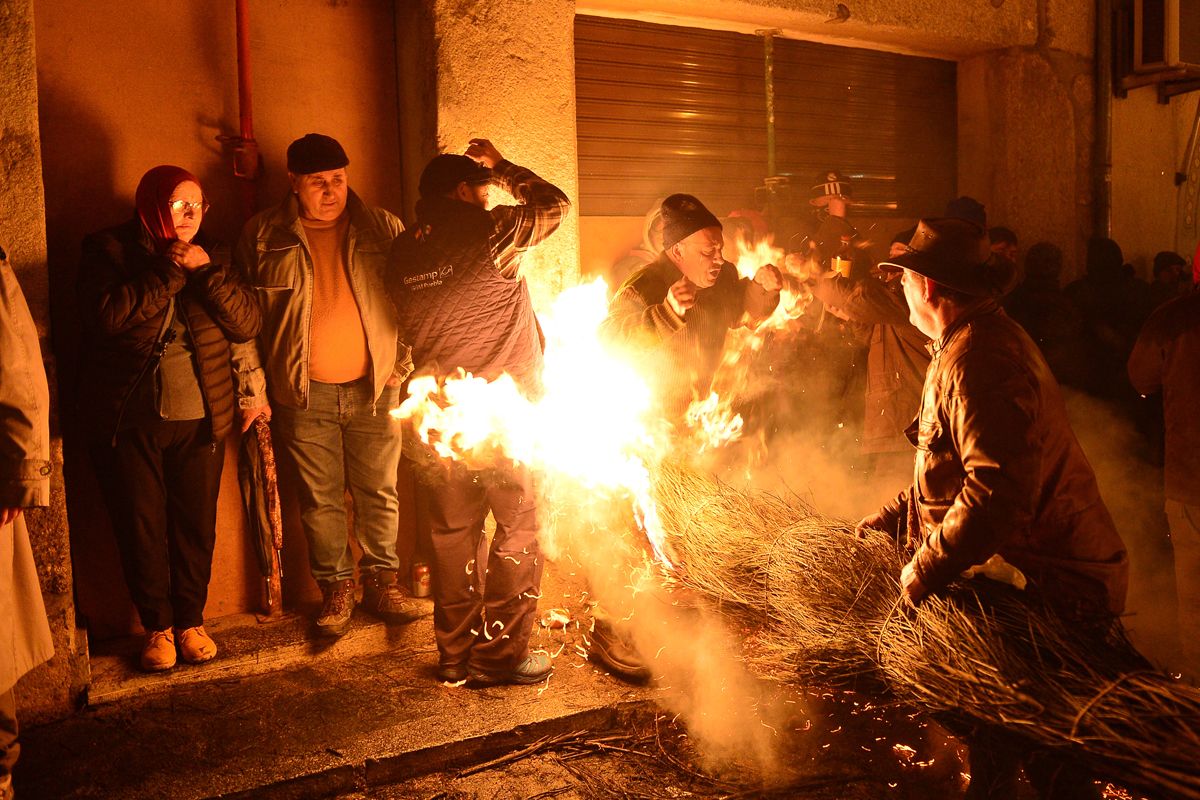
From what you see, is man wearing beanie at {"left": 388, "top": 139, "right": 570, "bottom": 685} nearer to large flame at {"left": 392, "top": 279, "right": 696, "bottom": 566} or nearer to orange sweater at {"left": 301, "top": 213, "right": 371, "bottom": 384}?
large flame at {"left": 392, "top": 279, "right": 696, "bottom": 566}

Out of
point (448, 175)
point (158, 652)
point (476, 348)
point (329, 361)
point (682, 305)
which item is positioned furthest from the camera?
point (682, 305)

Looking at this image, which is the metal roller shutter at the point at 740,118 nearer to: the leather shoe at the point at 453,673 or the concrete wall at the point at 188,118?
the concrete wall at the point at 188,118

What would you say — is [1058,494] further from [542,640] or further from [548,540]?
[548,540]

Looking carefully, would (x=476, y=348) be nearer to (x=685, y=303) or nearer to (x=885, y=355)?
(x=685, y=303)

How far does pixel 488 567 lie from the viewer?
189 inches

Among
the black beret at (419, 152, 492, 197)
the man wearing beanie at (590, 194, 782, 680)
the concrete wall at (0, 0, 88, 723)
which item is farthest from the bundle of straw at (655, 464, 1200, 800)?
the concrete wall at (0, 0, 88, 723)

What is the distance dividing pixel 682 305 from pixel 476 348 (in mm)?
1348

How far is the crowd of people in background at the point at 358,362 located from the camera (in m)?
4.59

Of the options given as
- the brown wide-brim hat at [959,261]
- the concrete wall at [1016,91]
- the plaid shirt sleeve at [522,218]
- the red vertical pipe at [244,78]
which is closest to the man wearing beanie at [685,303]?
the plaid shirt sleeve at [522,218]

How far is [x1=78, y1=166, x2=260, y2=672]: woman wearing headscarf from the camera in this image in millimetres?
4652

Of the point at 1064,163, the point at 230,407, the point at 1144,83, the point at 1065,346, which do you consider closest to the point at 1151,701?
the point at 230,407

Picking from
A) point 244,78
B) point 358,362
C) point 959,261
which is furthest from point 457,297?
point 959,261

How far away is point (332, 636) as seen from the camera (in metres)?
5.28

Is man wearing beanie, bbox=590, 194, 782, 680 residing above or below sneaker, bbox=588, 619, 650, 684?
above
